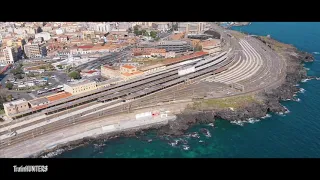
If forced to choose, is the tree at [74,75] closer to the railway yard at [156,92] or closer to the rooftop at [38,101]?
the railway yard at [156,92]

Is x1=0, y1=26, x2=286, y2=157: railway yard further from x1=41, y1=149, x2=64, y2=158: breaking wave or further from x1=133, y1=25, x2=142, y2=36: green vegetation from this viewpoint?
x1=133, y1=25, x2=142, y2=36: green vegetation

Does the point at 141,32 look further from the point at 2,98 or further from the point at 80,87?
the point at 2,98

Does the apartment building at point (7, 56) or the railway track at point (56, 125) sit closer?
the railway track at point (56, 125)

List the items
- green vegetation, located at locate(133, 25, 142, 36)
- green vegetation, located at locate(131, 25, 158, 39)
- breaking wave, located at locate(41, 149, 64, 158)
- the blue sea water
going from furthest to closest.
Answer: green vegetation, located at locate(133, 25, 142, 36), green vegetation, located at locate(131, 25, 158, 39), the blue sea water, breaking wave, located at locate(41, 149, 64, 158)

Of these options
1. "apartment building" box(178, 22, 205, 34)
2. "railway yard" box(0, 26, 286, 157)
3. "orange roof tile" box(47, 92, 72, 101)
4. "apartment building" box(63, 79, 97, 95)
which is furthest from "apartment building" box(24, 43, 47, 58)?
"apartment building" box(178, 22, 205, 34)

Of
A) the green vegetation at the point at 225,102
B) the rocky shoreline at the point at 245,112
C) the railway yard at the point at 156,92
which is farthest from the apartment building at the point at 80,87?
the green vegetation at the point at 225,102

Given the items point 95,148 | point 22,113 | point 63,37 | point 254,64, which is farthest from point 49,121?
point 63,37

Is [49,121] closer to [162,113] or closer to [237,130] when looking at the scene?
[162,113]
